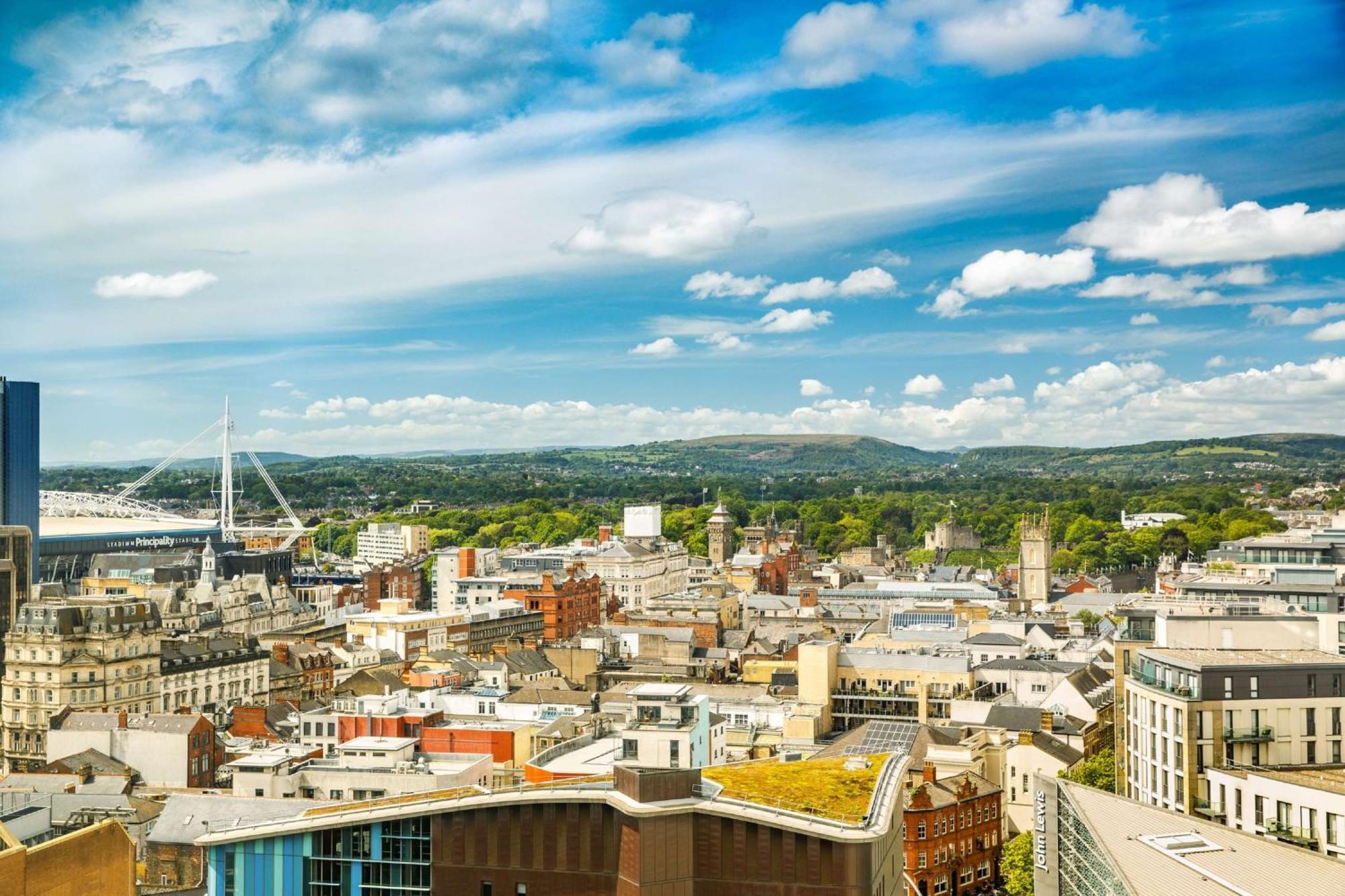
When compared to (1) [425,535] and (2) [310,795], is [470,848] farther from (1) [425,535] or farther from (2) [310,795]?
(1) [425,535]

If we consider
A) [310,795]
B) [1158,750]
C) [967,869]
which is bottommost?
[967,869]

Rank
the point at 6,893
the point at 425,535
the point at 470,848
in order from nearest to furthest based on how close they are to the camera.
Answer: the point at 6,893
the point at 470,848
the point at 425,535

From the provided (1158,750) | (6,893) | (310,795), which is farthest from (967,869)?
(6,893)

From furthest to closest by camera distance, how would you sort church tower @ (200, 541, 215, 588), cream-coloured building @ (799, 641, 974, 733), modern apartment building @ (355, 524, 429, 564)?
modern apartment building @ (355, 524, 429, 564), church tower @ (200, 541, 215, 588), cream-coloured building @ (799, 641, 974, 733)

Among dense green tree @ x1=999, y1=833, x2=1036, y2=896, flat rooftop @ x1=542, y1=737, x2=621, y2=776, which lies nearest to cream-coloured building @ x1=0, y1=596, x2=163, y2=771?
flat rooftop @ x1=542, y1=737, x2=621, y2=776

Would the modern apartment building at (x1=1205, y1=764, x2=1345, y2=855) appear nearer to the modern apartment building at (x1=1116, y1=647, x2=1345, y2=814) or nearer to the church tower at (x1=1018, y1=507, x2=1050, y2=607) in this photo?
the modern apartment building at (x1=1116, y1=647, x2=1345, y2=814)

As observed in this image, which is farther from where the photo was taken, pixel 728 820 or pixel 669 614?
pixel 669 614
